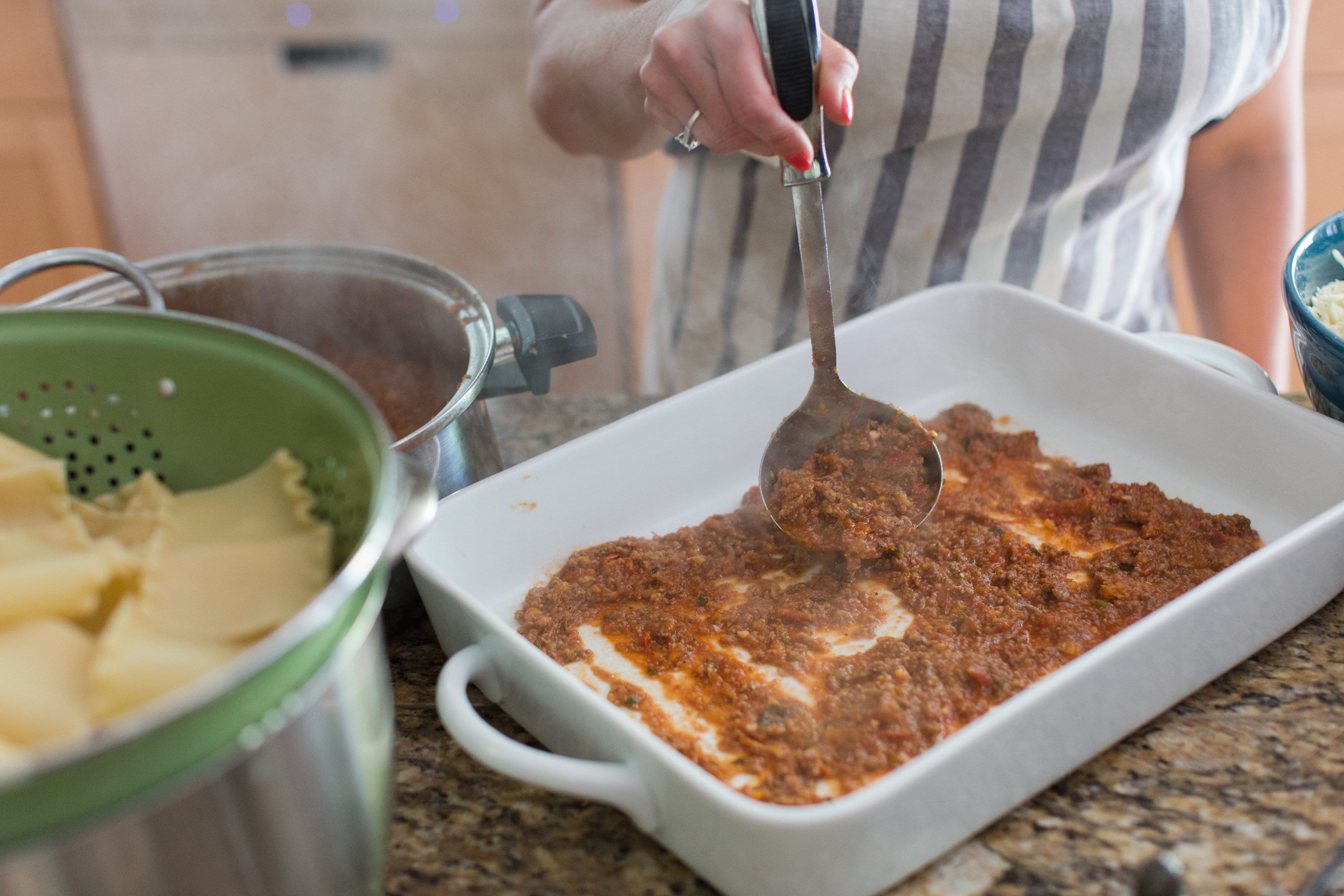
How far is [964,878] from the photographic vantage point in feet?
2.18

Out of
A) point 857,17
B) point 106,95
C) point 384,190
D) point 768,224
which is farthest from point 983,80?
point 106,95

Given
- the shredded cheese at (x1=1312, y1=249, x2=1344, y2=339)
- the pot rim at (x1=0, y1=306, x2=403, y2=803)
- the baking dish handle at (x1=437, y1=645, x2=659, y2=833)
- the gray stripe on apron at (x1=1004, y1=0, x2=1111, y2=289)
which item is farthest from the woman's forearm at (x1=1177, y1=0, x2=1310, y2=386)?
the pot rim at (x1=0, y1=306, x2=403, y2=803)

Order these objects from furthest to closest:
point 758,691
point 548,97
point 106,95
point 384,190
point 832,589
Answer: point 384,190 → point 106,95 → point 548,97 → point 832,589 → point 758,691

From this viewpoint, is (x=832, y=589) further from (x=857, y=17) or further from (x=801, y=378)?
(x=857, y=17)

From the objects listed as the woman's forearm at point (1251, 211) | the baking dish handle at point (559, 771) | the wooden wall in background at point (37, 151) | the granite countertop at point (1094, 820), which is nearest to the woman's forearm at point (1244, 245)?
the woman's forearm at point (1251, 211)

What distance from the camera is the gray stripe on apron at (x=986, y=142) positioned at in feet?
3.92

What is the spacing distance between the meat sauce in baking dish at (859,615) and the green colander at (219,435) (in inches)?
12.6

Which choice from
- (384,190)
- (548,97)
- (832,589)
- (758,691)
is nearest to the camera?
(758,691)

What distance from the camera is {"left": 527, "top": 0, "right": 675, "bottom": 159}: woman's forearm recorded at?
115 centimetres

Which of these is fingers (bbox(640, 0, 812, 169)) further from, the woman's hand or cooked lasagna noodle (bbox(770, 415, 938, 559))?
cooked lasagna noodle (bbox(770, 415, 938, 559))

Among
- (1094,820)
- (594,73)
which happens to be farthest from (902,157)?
(1094,820)

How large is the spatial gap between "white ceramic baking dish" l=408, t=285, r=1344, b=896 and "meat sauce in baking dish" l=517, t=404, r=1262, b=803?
2.3 inches

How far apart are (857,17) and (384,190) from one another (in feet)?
6.35

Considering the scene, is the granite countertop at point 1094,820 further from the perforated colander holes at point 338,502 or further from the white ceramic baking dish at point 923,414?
the perforated colander holes at point 338,502
